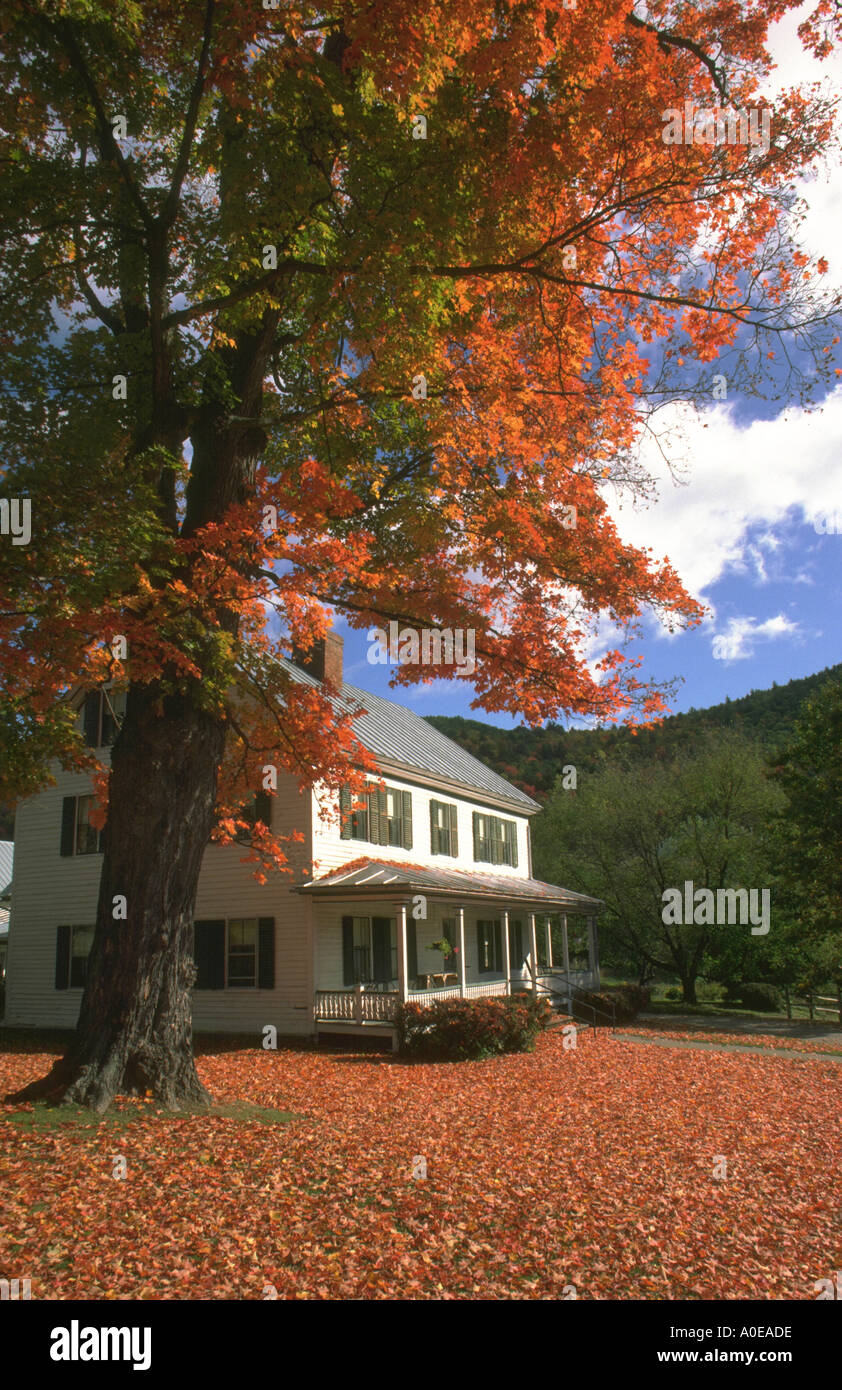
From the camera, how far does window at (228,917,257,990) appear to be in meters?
18.4

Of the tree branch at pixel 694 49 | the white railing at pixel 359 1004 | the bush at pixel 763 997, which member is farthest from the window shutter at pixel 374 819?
the bush at pixel 763 997

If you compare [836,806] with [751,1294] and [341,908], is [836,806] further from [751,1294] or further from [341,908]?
[751,1294]

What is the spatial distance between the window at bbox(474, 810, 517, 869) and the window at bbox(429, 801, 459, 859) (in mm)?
1540

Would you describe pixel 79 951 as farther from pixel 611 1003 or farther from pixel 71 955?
pixel 611 1003

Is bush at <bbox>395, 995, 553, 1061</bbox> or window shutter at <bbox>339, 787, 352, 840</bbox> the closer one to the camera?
bush at <bbox>395, 995, 553, 1061</bbox>

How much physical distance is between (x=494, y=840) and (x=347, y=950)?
929 centimetres

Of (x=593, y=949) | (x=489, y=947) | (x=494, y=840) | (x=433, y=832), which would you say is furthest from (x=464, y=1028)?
(x=593, y=949)

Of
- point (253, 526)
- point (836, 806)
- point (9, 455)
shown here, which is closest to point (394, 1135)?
point (253, 526)

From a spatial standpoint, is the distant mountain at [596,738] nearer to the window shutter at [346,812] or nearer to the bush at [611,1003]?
the bush at [611,1003]

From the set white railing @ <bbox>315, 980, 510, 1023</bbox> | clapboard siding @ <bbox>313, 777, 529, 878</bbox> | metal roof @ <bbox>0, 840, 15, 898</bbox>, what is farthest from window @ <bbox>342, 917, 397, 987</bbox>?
metal roof @ <bbox>0, 840, 15, 898</bbox>

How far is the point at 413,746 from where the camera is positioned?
2420 centimetres

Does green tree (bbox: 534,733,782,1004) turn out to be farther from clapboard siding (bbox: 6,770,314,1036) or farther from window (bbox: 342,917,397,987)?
clapboard siding (bbox: 6,770,314,1036)

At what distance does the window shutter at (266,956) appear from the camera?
59.3 feet

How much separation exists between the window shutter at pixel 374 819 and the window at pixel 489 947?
6.39 m
